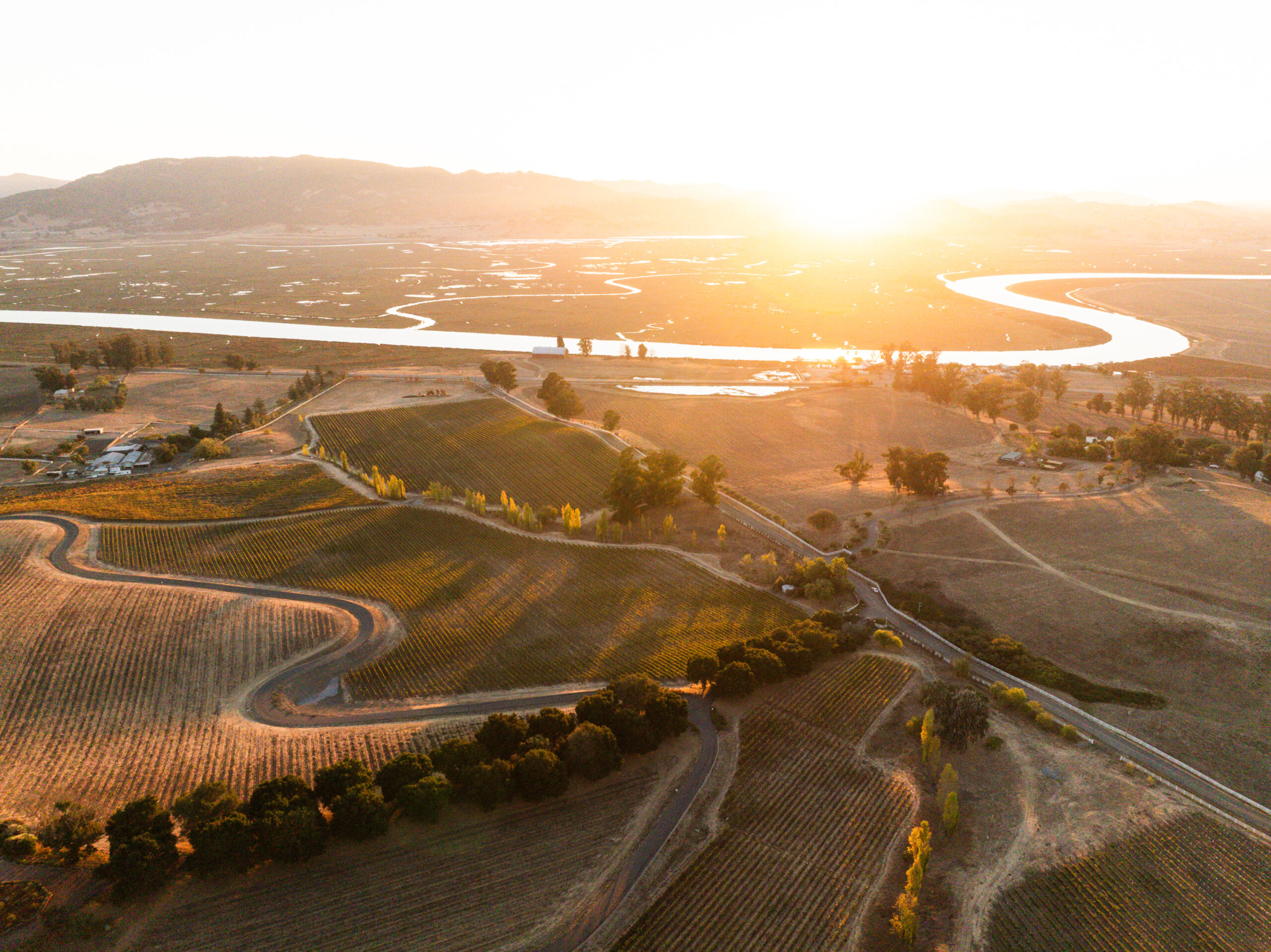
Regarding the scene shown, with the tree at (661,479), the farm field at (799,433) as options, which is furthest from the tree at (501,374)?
the tree at (661,479)

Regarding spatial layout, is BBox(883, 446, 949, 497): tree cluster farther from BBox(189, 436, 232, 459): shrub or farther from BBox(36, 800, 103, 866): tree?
BBox(189, 436, 232, 459): shrub

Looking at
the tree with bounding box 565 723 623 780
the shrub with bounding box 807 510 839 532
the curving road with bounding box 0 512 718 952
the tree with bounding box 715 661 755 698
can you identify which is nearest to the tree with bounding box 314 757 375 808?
the curving road with bounding box 0 512 718 952

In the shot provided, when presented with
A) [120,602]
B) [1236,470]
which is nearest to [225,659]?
[120,602]

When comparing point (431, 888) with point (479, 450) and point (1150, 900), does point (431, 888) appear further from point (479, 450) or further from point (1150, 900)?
point (479, 450)

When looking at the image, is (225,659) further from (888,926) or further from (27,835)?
(888,926)

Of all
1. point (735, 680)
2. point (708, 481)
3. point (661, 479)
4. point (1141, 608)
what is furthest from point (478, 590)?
point (1141, 608)

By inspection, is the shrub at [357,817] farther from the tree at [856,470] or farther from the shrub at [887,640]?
the tree at [856,470]
